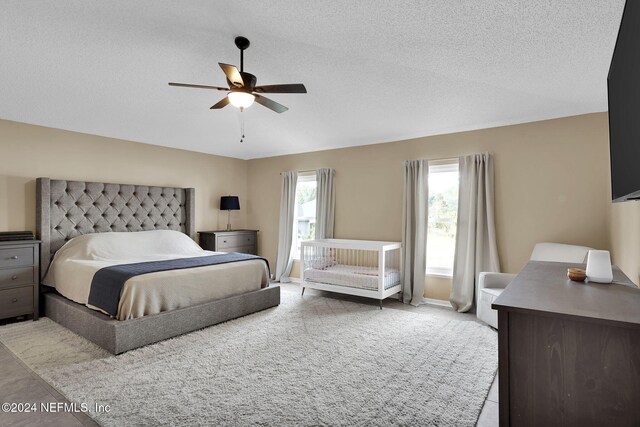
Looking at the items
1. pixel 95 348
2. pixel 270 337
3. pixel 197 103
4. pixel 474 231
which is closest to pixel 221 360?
pixel 270 337

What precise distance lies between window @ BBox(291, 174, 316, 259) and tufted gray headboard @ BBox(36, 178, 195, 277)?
174 centimetres

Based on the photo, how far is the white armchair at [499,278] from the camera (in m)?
3.42

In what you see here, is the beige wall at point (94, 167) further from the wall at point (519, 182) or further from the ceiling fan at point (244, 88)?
the ceiling fan at point (244, 88)

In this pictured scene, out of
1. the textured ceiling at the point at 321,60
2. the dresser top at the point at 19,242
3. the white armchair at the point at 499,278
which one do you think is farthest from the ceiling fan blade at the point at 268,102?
the dresser top at the point at 19,242

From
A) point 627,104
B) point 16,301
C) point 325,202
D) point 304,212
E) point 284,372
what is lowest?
point 284,372

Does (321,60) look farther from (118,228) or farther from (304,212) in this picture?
(118,228)

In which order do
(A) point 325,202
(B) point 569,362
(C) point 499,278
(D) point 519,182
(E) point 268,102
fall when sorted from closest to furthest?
(B) point 569,362
(E) point 268,102
(C) point 499,278
(D) point 519,182
(A) point 325,202

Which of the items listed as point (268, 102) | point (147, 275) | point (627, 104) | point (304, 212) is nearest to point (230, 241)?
point (304, 212)

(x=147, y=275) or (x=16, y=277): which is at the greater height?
(x=147, y=275)

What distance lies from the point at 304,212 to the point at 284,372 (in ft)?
12.1

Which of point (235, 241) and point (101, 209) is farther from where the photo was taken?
point (235, 241)

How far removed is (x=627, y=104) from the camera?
1.20 meters

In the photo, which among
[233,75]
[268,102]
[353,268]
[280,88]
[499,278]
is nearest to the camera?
[233,75]

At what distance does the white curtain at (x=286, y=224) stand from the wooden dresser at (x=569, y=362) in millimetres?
4849
